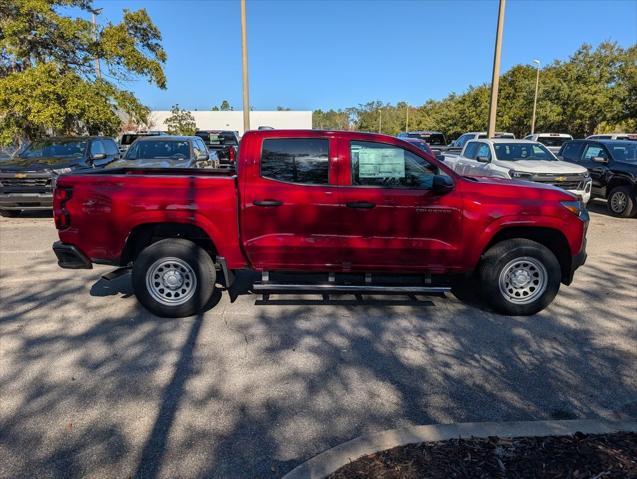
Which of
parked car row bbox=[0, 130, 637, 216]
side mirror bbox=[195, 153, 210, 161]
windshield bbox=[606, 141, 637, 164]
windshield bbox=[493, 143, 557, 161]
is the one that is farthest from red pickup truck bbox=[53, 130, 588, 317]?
windshield bbox=[606, 141, 637, 164]

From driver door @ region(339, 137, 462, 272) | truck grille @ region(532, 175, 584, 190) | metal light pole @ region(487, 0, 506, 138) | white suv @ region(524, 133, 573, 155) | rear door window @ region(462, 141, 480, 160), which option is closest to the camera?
driver door @ region(339, 137, 462, 272)

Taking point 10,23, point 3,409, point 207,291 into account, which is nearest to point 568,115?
point 10,23

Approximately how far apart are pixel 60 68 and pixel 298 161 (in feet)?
44.3

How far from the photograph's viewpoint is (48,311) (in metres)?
5.19

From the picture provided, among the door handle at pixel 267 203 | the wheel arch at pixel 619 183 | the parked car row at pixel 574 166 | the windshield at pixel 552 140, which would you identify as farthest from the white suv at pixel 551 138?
the door handle at pixel 267 203

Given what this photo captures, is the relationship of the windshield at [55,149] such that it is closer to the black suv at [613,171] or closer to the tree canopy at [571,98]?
the black suv at [613,171]

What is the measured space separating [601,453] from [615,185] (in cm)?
1099

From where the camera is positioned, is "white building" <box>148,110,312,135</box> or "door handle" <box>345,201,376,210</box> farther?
"white building" <box>148,110,312,135</box>

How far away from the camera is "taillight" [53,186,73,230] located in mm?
4809

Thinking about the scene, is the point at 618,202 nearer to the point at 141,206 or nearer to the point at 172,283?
the point at 172,283

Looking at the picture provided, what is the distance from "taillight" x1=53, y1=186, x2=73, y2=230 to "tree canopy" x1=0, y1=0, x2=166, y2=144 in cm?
996

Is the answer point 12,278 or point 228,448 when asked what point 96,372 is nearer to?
point 228,448

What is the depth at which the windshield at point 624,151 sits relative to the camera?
1183cm

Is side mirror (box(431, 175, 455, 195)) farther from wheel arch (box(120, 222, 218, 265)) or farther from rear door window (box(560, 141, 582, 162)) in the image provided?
rear door window (box(560, 141, 582, 162))
